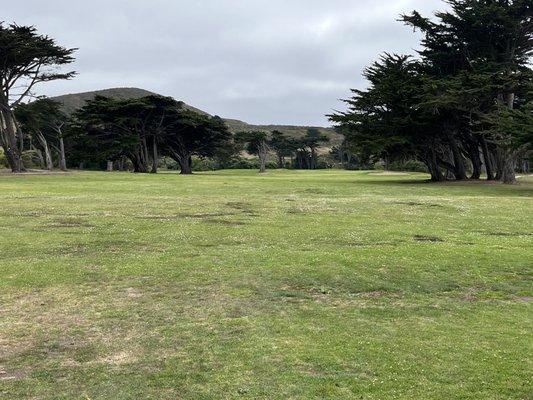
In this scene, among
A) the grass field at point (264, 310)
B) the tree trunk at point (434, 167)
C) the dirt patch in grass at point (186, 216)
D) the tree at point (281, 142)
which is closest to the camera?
the grass field at point (264, 310)

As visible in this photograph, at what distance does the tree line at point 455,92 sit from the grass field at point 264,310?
1081 inches

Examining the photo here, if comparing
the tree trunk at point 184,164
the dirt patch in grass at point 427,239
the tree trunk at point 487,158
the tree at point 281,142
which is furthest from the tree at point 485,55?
the tree at point 281,142

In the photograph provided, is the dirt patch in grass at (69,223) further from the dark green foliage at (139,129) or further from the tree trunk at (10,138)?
the dark green foliage at (139,129)

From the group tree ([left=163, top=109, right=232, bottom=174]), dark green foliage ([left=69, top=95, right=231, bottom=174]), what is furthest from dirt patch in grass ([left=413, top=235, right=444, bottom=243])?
tree ([left=163, top=109, right=232, bottom=174])

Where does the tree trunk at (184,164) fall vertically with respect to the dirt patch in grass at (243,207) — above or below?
above

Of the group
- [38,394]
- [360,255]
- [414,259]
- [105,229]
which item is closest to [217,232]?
[105,229]

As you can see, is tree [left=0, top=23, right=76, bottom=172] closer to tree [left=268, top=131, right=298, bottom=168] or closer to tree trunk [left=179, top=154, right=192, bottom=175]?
tree trunk [left=179, top=154, right=192, bottom=175]

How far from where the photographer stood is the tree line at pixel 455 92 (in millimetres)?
44344

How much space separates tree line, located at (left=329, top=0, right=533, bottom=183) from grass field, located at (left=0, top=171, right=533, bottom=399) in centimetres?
2745

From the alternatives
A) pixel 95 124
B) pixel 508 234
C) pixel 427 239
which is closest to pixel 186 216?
pixel 427 239

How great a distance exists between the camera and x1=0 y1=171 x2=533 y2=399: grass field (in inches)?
268

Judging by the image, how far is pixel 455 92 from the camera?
43.0m

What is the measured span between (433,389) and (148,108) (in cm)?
7083

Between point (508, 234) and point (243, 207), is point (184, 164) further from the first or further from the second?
point (508, 234)
